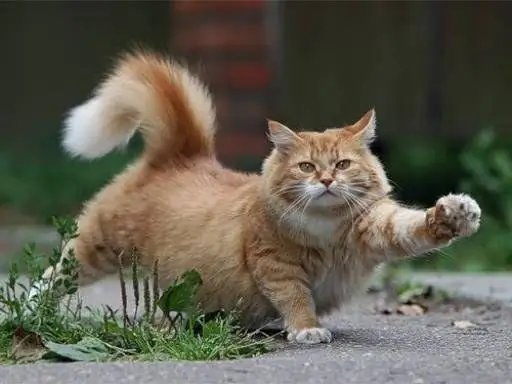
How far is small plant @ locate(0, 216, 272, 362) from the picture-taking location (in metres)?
4.30

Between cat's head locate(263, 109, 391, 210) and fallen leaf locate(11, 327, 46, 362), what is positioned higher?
cat's head locate(263, 109, 391, 210)

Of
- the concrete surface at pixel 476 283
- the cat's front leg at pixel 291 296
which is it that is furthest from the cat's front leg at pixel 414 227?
the concrete surface at pixel 476 283

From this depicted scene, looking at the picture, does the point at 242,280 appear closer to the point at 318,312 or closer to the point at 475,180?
the point at 318,312

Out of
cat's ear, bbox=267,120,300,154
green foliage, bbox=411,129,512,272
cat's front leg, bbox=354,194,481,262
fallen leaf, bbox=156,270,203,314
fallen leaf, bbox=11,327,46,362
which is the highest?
cat's ear, bbox=267,120,300,154

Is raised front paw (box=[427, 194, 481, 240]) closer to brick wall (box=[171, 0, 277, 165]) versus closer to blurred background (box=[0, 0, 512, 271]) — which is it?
blurred background (box=[0, 0, 512, 271])

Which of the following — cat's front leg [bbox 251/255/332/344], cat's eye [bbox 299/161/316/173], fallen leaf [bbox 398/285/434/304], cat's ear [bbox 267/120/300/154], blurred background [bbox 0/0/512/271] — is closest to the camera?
cat's front leg [bbox 251/255/332/344]

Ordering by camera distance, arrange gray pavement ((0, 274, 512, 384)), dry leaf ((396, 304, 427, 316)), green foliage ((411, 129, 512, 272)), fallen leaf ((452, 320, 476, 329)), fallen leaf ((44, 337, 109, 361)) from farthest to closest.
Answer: green foliage ((411, 129, 512, 272))
dry leaf ((396, 304, 427, 316))
fallen leaf ((452, 320, 476, 329))
fallen leaf ((44, 337, 109, 361))
gray pavement ((0, 274, 512, 384))

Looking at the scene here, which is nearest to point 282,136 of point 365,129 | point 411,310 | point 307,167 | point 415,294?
point 307,167

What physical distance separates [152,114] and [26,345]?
4.92ft

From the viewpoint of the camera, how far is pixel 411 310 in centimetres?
618

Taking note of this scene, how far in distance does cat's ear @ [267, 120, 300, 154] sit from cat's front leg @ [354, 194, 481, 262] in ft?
1.33

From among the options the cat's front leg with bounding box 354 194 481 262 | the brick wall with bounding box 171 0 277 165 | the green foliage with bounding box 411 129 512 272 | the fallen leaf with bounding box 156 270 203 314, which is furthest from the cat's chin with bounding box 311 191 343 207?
the brick wall with bounding box 171 0 277 165

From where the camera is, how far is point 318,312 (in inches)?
199

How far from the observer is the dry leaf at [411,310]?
6109 mm
